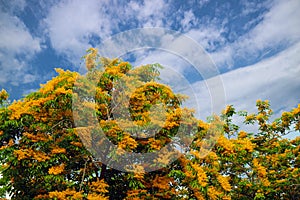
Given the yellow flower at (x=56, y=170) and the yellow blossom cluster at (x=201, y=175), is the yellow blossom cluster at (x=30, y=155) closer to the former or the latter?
the yellow flower at (x=56, y=170)

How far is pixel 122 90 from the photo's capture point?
8820 mm

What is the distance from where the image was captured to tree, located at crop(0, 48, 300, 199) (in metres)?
7.64

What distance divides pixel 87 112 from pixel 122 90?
4.87 feet

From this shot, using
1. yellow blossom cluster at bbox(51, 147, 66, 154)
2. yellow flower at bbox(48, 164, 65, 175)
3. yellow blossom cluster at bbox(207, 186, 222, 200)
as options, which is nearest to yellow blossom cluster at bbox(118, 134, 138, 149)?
yellow blossom cluster at bbox(51, 147, 66, 154)

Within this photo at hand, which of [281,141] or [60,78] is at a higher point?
[281,141]

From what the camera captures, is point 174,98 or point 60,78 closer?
point 60,78

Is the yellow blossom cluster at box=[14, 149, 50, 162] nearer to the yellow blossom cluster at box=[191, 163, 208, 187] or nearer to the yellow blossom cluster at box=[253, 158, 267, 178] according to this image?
the yellow blossom cluster at box=[191, 163, 208, 187]

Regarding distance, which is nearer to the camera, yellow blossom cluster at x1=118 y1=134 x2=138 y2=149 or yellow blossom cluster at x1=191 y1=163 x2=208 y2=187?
yellow blossom cluster at x1=118 y1=134 x2=138 y2=149

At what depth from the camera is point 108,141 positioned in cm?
792

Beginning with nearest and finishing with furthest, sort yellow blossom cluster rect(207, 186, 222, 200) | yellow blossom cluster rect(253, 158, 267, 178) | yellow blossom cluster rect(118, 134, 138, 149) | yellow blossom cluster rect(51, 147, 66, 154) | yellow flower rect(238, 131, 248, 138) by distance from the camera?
yellow blossom cluster rect(118, 134, 138, 149), yellow blossom cluster rect(51, 147, 66, 154), yellow blossom cluster rect(207, 186, 222, 200), yellow blossom cluster rect(253, 158, 267, 178), yellow flower rect(238, 131, 248, 138)

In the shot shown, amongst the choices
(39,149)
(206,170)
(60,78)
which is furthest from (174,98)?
(39,149)

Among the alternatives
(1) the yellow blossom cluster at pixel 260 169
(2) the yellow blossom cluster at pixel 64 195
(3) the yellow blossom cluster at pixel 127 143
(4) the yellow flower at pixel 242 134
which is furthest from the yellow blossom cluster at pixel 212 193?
(4) the yellow flower at pixel 242 134

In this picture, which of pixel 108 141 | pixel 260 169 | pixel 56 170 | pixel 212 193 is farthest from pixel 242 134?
pixel 56 170

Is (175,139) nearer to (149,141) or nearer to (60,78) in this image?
(149,141)
